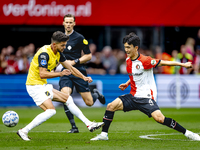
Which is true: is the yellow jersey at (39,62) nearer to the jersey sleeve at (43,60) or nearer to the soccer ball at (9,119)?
the jersey sleeve at (43,60)

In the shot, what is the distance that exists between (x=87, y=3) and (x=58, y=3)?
4.25 feet

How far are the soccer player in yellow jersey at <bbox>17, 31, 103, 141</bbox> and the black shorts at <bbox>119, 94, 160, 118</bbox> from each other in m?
0.65

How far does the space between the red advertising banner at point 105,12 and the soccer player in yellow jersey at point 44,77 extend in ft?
35.6

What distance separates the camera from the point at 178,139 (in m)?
7.45

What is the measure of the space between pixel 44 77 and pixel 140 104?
1763mm

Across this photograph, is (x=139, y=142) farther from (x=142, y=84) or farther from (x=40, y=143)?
(x=40, y=143)

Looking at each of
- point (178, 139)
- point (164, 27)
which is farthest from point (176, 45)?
point (178, 139)

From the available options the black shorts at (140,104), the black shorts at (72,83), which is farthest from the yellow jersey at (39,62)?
the black shorts at (72,83)

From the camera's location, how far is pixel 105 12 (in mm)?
18453

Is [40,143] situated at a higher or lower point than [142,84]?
lower

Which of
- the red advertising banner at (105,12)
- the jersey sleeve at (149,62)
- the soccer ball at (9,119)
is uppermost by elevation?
the red advertising banner at (105,12)

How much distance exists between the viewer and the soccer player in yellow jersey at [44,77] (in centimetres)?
715

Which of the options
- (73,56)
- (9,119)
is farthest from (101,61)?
(9,119)

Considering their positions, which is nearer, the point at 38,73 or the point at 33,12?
the point at 38,73
